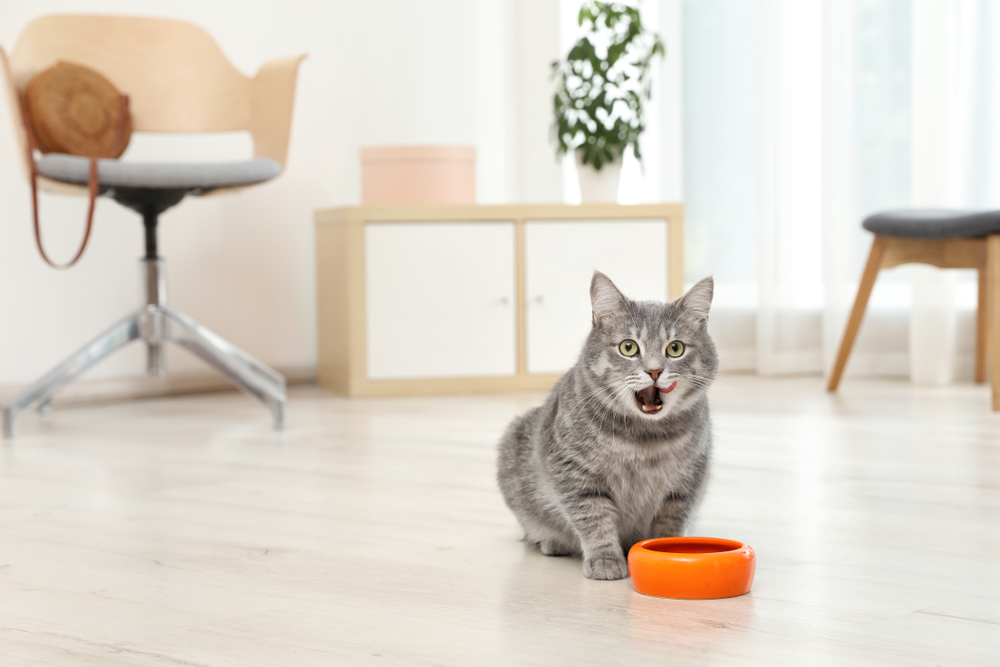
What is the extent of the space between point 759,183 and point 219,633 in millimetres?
2623

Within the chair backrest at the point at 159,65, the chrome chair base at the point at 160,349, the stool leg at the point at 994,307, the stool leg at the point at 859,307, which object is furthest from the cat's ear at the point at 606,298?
the chair backrest at the point at 159,65

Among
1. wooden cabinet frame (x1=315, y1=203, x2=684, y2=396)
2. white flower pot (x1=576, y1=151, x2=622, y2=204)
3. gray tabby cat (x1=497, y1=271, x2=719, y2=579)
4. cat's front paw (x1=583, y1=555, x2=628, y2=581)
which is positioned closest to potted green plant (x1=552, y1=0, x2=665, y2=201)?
white flower pot (x1=576, y1=151, x2=622, y2=204)

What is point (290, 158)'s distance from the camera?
3.46m

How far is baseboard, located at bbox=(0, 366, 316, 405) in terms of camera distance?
2.99 metres

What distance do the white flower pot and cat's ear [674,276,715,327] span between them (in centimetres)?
203

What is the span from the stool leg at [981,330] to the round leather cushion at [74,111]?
224cm

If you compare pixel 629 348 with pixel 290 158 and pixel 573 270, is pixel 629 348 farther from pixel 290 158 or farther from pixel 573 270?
pixel 290 158

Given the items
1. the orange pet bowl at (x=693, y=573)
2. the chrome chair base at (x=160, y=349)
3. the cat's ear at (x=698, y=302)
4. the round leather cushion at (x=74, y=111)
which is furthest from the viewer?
the round leather cushion at (x=74, y=111)

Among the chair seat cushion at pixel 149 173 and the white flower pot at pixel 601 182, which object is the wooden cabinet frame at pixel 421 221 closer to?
the white flower pot at pixel 601 182

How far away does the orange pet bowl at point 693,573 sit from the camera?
113 centimetres

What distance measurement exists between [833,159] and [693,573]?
2.34 m

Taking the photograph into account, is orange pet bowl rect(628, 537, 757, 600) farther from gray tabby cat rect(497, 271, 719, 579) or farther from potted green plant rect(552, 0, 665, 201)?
potted green plant rect(552, 0, 665, 201)

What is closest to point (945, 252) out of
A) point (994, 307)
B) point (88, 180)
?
point (994, 307)

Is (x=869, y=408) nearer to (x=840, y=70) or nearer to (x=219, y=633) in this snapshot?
(x=840, y=70)
